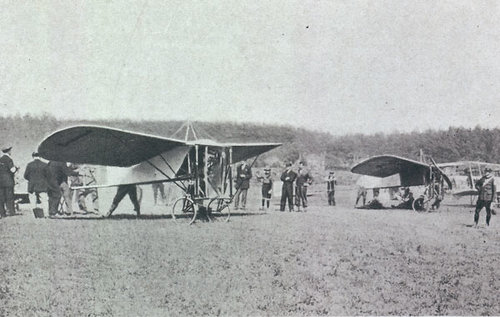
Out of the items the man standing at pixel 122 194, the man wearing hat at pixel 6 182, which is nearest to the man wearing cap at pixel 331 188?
the man standing at pixel 122 194

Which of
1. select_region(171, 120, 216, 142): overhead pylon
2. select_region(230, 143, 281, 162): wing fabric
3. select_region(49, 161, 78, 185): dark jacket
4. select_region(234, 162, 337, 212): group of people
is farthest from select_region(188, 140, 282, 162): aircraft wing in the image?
select_region(49, 161, 78, 185): dark jacket

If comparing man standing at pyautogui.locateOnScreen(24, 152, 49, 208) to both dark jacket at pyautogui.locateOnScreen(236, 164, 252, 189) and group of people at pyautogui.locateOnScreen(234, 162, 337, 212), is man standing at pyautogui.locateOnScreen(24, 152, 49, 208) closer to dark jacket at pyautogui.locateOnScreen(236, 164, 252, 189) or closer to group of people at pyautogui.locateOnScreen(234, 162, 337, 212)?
group of people at pyautogui.locateOnScreen(234, 162, 337, 212)

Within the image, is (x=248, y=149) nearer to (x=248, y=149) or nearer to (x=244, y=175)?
(x=248, y=149)

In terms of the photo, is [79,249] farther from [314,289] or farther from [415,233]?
[415,233]

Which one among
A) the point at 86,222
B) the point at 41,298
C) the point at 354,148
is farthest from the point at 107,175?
the point at 354,148

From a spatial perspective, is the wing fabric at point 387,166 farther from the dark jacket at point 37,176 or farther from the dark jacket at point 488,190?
the dark jacket at point 37,176

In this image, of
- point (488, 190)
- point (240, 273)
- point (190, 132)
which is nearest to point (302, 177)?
point (488, 190)
